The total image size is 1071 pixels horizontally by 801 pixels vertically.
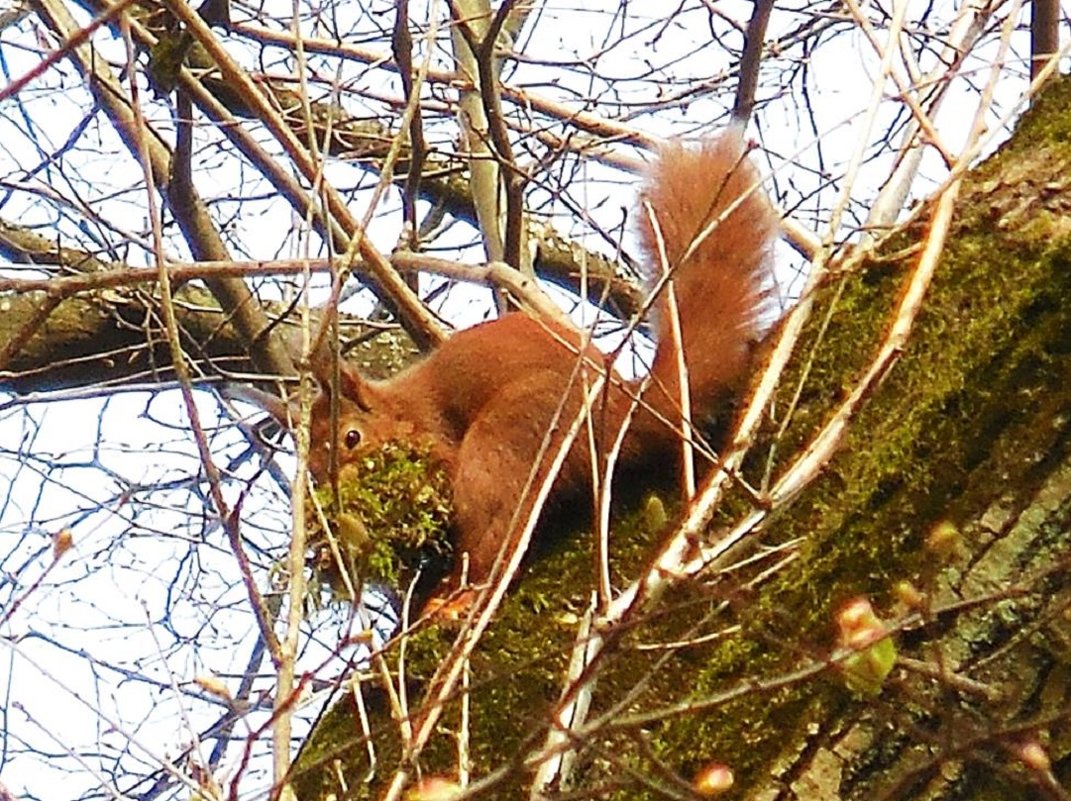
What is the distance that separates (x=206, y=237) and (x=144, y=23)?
17.4 inches

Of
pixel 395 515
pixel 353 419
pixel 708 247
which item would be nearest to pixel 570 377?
pixel 708 247

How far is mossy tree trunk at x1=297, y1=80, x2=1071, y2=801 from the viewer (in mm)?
1251

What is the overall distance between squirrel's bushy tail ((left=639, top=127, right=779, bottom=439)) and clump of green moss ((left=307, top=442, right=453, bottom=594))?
0.48 metres

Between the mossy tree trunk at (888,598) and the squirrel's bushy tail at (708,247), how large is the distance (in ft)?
0.90

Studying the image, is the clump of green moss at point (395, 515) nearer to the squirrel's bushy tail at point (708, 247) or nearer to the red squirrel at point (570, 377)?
the red squirrel at point (570, 377)

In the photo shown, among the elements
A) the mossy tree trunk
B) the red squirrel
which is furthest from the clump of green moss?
the mossy tree trunk

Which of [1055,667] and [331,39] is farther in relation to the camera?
[331,39]

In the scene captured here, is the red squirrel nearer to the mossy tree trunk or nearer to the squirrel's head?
the squirrel's head

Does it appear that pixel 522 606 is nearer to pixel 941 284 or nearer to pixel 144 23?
pixel 941 284

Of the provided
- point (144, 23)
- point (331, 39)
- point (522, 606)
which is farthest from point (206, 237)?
point (522, 606)

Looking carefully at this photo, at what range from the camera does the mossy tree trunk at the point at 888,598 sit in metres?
1.25

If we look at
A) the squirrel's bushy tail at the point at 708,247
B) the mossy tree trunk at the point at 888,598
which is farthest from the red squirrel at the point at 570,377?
the mossy tree trunk at the point at 888,598

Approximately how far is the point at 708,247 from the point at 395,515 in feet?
2.21

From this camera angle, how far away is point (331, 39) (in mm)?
4043
